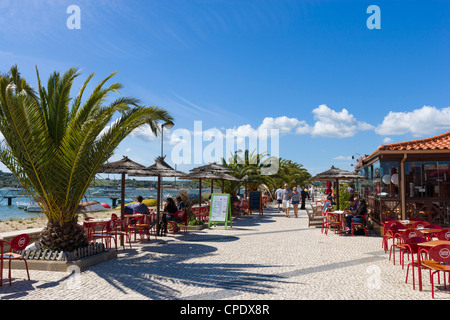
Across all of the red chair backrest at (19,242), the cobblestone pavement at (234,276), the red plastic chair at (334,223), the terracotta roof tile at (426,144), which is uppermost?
the terracotta roof tile at (426,144)

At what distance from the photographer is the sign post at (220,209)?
14.3 m

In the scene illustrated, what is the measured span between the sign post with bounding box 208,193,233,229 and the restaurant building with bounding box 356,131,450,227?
19.0ft

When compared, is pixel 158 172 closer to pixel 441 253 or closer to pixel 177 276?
pixel 177 276

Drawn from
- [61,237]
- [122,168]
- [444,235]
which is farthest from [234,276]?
[122,168]

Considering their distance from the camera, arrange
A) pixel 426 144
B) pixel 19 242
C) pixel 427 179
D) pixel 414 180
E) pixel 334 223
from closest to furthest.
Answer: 1. pixel 19 242
2. pixel 426 144
3. pixel 334 223
4. pixel 427 179
5. pixel 414 180

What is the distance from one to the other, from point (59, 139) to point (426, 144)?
1154 centimetres

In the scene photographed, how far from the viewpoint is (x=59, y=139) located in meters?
7.79

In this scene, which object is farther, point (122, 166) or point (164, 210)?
point (164, 210)

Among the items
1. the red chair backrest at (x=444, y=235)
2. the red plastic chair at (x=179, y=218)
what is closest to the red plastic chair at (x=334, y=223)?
the red plastic chair at (x=179, y=218)

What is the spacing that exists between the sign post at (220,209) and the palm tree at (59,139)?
23.1ft

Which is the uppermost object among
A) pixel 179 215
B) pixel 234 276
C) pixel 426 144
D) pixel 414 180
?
pixel 426 144

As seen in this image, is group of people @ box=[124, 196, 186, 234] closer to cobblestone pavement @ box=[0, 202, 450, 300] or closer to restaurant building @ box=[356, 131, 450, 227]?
cobblestone pavement @ box=[0, 202, 450, 300]

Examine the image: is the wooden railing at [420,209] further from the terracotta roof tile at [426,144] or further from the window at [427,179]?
the terracotta roof tile at [426,144]
